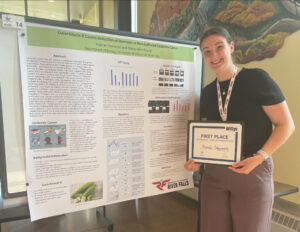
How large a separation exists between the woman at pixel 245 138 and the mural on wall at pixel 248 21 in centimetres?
95

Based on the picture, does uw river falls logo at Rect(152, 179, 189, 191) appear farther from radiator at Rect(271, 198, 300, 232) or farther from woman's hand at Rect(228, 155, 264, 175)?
radiator at Rect(271, 198, 300, 232)

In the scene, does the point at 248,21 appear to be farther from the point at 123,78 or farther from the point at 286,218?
the point at 286,218

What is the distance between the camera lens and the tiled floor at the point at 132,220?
2.10m

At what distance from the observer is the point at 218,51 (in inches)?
49.4

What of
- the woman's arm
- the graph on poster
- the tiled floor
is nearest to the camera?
the woman's arm

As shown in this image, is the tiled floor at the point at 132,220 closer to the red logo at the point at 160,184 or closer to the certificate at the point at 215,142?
the red logo at the point at 160,184

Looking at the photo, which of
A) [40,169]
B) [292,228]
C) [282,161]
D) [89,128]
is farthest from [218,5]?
[40,169]

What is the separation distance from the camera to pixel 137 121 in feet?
4.98

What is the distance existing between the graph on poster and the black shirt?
614mm

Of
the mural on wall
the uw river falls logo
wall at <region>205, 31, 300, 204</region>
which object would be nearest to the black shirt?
the uw river falls logo

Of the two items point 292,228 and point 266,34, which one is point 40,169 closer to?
point 292,228

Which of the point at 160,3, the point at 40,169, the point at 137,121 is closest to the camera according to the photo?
the point at 40,169

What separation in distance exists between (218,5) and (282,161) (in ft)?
5.64

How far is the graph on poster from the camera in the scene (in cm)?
141
